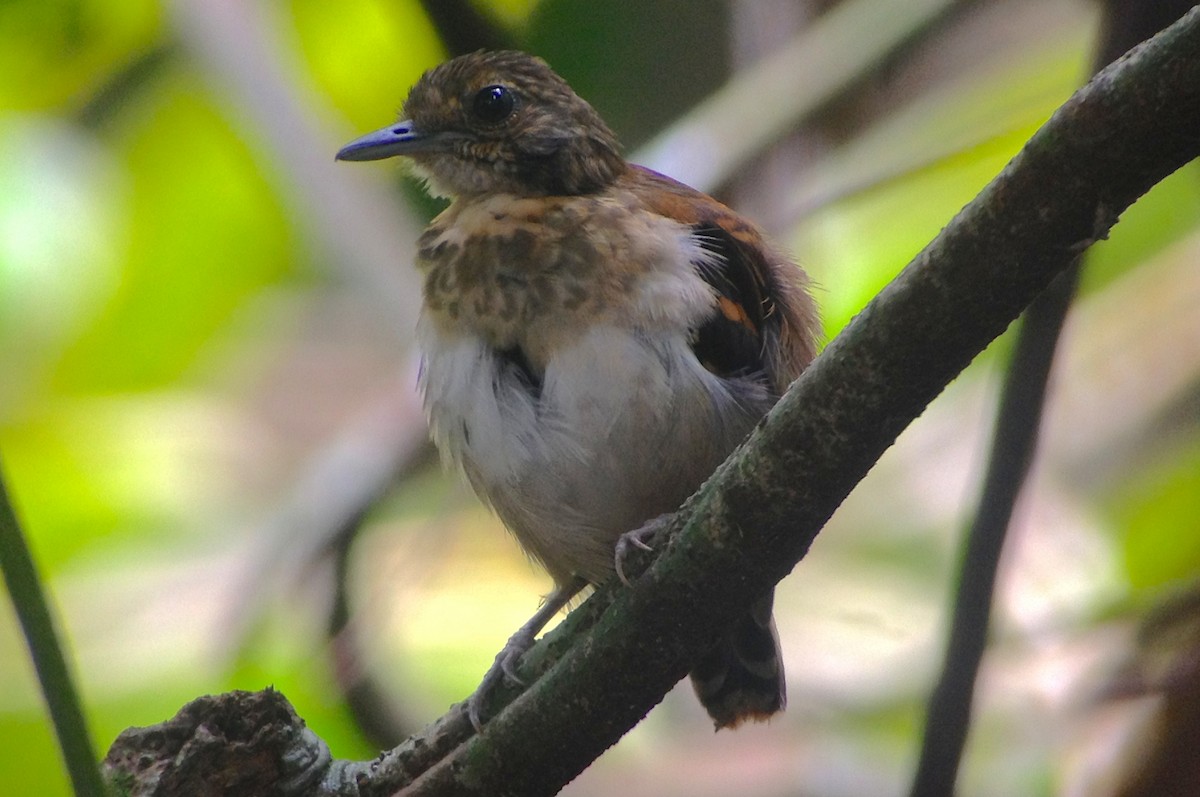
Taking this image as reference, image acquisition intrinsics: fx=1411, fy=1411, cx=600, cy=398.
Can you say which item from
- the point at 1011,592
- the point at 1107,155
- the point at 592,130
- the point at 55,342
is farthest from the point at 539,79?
the point at 55,342

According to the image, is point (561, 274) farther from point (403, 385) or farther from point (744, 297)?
point (403, 385)

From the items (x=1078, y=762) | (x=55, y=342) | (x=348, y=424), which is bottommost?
(x=1078, y=762)

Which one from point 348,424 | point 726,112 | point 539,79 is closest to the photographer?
point 539,79

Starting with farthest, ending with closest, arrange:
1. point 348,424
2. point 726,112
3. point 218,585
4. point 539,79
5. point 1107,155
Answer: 1. point 348,424
2. point 218,585
3. point 726,112
4. point 539,79
5. point 1107,155

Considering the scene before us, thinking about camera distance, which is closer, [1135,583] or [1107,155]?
[1107,155]

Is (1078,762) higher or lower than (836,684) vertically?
lower

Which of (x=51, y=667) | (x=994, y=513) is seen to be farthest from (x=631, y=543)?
(x=51, y=667)

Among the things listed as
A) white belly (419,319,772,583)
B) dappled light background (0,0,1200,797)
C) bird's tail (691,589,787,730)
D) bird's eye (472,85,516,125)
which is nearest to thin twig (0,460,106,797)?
white belly (419,319,772,583)

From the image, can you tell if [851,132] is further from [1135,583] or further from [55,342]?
[55,342]
